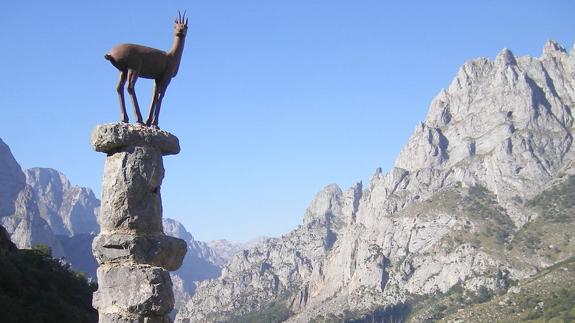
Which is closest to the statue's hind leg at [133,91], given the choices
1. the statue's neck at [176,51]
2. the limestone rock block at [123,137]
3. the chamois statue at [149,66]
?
the chamois statue at [149,66]

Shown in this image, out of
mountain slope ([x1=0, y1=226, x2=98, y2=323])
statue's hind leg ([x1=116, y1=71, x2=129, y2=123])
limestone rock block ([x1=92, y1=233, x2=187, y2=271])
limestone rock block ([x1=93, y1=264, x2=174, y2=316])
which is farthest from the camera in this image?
mountain slope ([x1=0, y1=226, x2=98, y2=323])

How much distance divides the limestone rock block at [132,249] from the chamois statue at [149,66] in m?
1.79

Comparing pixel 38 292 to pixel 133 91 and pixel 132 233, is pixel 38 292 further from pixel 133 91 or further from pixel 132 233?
pixel 132 233

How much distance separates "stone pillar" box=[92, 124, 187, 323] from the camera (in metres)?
8.52

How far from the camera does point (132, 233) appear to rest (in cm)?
882

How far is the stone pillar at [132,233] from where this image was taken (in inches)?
336

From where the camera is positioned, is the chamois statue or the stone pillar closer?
the stone pillar

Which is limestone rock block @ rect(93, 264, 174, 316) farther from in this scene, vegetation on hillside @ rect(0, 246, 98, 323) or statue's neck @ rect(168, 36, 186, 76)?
vegetation on hillside @ rect(0, 246, 98, 323)

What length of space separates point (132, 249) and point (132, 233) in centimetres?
25

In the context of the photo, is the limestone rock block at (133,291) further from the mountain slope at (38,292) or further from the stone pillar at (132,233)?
the mountain slope at (38,292)

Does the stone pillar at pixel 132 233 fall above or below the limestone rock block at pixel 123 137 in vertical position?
below

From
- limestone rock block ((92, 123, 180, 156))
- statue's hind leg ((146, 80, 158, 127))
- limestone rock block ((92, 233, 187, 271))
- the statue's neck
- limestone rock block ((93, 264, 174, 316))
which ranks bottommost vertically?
limestone rock block ((93, 264, 174, 316))

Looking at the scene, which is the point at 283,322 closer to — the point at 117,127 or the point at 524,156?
the point at 524,156

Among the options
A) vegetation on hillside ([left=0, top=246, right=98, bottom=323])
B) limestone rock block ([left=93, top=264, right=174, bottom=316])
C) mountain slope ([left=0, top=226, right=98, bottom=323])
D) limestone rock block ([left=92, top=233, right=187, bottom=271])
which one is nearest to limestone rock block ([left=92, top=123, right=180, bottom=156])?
limestone rock block ([left=92, top=233, right=187, bottom=271])
